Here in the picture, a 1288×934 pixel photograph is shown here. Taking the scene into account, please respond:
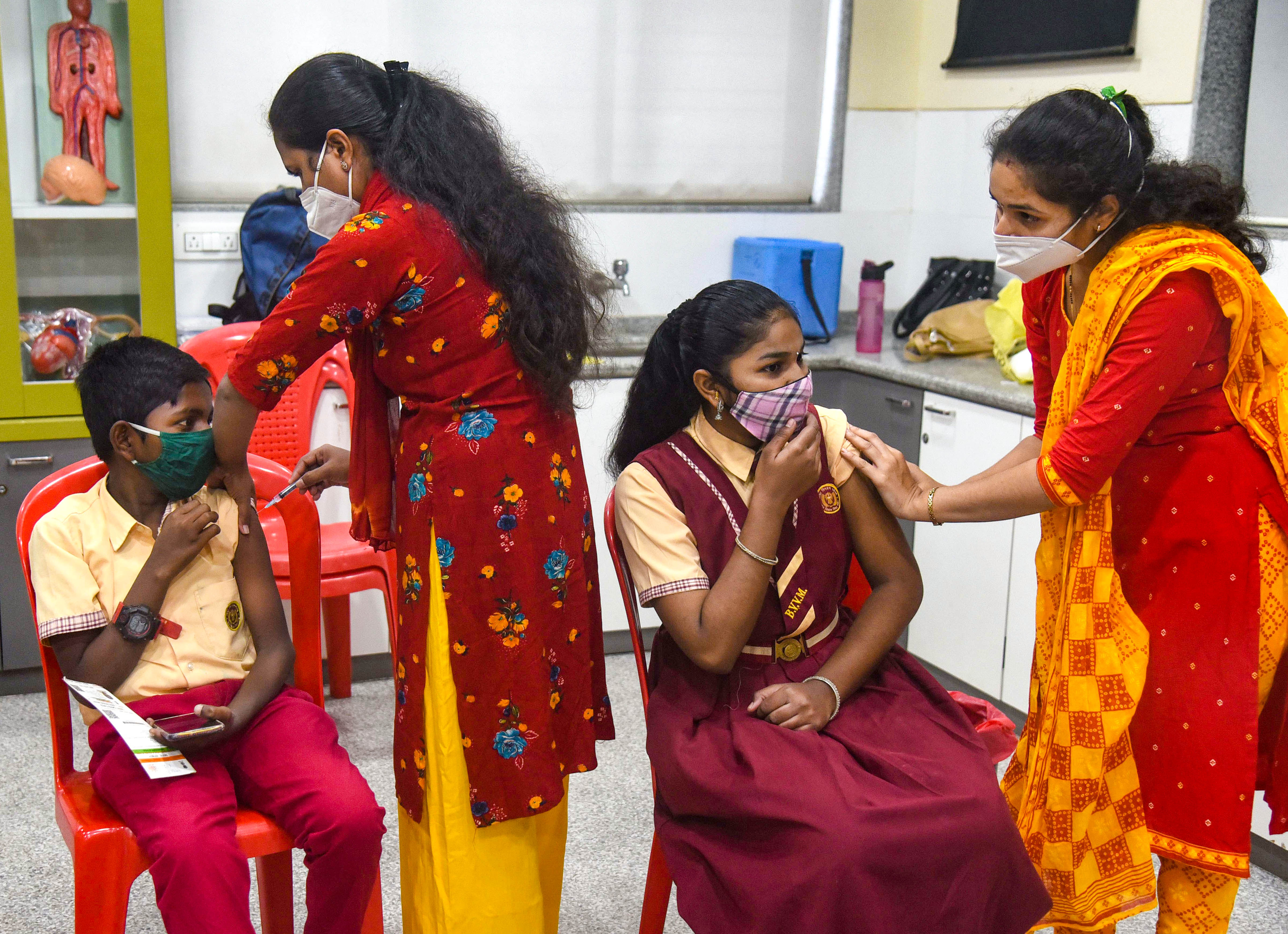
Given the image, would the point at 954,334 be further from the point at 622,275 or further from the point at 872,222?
the point at 622,275

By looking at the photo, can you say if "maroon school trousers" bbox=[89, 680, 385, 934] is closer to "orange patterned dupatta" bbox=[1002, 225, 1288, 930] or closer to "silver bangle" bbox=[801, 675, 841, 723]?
"silver bangle" bbox=[801, 675, 841, 723]

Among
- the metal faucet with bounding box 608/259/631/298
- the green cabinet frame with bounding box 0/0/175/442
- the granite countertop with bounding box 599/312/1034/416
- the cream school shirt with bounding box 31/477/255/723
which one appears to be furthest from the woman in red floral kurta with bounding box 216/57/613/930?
the metal faucet with bounding box 608/259/631/298

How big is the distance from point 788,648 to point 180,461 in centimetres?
89

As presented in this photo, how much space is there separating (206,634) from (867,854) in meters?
0.96

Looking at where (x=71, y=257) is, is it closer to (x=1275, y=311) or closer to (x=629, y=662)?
(x=629, y=662)

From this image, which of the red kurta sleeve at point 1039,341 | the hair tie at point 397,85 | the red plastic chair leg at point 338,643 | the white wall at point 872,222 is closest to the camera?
the hair tie at point 397,85

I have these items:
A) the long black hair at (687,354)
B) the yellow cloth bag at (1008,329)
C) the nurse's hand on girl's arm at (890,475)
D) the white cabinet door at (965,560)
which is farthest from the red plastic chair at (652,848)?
the yellow cloth bag at (1008,329)

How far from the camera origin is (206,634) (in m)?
1.67

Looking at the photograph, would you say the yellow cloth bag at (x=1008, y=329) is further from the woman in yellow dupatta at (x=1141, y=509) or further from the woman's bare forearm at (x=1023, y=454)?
the woman in yellow dupatta at (x=1141, y=509)

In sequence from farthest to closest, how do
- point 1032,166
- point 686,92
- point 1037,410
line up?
point 686,92 → point 1037,410 → point 1032,166

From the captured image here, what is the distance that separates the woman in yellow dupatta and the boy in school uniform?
0.89 meters

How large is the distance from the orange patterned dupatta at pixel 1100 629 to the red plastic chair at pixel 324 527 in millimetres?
1420

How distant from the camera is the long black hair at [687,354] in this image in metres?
1.64

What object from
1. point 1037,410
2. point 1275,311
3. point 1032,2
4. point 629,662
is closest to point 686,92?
point 1032,2
